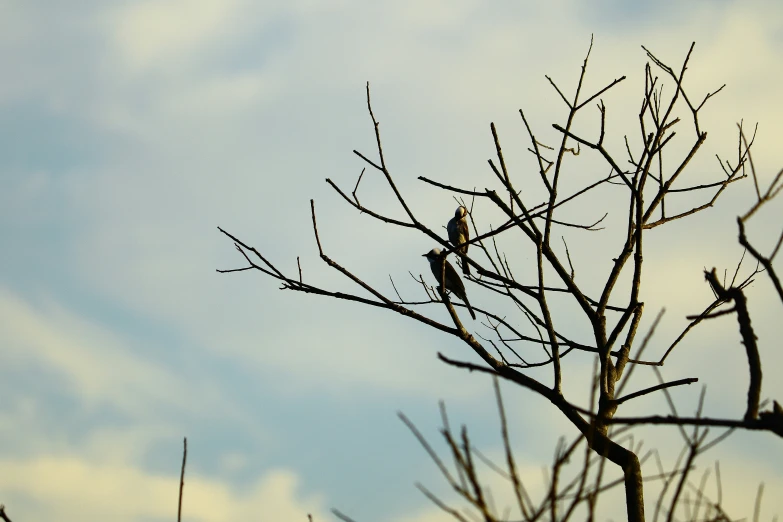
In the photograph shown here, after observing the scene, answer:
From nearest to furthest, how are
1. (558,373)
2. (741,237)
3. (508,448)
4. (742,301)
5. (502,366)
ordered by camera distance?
(508,448)
(741,237)
(742,301)
(558,373)
(502,366)

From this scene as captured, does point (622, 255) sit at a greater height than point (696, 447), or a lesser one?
greater

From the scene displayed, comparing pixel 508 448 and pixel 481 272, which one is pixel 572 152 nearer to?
pixel 481 272

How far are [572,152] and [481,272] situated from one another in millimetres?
901

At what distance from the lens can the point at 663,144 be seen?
4.79m

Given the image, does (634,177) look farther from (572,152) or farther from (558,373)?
(558,373)

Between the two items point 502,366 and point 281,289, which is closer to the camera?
point 502,366

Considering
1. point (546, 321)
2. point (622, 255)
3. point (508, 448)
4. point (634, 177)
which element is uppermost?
point (634, 177)

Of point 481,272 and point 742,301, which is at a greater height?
point 481,272

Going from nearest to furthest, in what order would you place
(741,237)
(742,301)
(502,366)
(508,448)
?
(508,448) → (741,237) → (742,301) → (502,366)

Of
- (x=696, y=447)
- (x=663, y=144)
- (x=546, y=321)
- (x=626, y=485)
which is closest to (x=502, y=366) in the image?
(x=546, y=321)

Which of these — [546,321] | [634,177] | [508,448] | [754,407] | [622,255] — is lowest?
[508,448]

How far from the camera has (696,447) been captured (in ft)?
6.43

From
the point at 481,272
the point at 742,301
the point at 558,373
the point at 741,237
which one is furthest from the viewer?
the point at 481,272

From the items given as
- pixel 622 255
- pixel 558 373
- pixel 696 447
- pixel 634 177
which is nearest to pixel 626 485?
pixel 558 373
